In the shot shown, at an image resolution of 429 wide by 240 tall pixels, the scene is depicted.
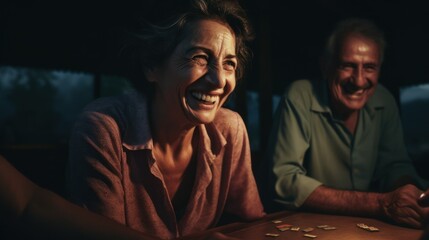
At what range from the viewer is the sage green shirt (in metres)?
3.21

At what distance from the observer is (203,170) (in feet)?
8.55

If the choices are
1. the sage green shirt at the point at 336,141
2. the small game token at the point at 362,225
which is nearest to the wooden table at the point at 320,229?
the small game token at the point at 362,225

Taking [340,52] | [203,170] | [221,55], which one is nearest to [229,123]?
[203,170]

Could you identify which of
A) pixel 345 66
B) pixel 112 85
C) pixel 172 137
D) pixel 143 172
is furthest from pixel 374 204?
pixel 112 85

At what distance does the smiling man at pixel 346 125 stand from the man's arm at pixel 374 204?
1.06ft

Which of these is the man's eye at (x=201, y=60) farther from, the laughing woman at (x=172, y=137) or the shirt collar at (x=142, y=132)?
the shirt collar at (x=142, y=132)

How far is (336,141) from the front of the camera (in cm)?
342

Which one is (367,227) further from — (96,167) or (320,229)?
(96,167)

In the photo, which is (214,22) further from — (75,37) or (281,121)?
(75,37)

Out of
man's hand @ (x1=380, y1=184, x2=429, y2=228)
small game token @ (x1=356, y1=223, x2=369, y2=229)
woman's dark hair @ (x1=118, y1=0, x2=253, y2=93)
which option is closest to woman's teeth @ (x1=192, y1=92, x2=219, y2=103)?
woman's dark hair @ (x1=118, y1=0, x2=253, y2=93)

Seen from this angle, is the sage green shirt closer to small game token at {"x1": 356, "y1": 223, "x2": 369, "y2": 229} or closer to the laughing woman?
the laughing woman

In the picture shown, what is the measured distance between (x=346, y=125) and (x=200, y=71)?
1.73 metres

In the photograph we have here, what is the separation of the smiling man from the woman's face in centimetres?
95

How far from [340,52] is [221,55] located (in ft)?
4.77
